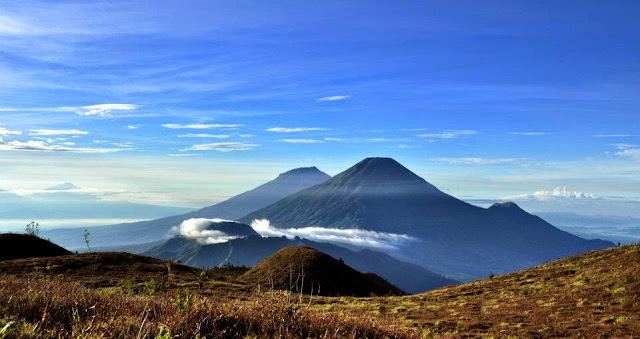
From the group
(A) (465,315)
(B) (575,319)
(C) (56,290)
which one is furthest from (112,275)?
(B) (575,319)

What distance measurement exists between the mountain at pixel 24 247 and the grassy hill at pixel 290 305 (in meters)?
8.77

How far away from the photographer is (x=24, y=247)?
5338cm

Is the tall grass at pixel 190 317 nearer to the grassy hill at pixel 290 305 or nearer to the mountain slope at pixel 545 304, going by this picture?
the grassy hill at pixel 290 305

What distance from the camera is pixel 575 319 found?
26.0 meters

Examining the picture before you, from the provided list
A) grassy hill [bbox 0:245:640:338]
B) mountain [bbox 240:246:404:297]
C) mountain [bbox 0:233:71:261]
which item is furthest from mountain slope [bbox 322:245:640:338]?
mountain [bbox 0:233:71:261]

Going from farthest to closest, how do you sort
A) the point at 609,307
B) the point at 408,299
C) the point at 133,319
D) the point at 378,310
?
the point at 408,299, the point at 378,310, the point at 609,307, the point at 133,319

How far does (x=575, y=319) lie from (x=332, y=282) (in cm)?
3016

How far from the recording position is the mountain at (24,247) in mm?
51562

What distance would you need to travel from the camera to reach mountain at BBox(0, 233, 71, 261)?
51.6m

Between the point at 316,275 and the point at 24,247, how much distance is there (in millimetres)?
32696

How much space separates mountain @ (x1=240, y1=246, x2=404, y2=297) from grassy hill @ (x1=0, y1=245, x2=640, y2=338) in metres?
7.45

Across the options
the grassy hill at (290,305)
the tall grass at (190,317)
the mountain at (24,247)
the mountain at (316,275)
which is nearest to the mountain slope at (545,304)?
the grassy hill at (290,305)

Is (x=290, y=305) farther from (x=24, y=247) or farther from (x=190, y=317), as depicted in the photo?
(x=24, y=247)

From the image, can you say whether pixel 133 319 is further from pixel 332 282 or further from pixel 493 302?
pixel 332 282
